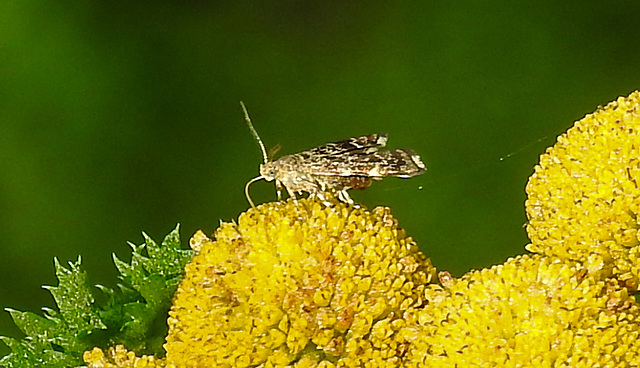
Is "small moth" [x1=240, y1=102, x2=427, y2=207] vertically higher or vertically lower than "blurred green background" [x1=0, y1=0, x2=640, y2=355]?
lower

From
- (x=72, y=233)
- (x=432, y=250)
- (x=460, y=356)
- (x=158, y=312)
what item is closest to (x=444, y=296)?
(x=460, y=356)

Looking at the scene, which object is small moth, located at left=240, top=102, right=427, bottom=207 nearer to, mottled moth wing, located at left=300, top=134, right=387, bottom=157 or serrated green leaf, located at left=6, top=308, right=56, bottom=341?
mottled moth wing, located at left=300, top=134, right=387, bottom=157

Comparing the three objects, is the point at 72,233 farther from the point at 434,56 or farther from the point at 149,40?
the point at 434,56

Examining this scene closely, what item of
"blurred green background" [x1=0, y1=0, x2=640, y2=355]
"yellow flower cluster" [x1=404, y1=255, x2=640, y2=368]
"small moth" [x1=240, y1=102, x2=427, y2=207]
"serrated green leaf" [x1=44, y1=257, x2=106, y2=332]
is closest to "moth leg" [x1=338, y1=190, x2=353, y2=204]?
"small moth" [x1=240, y1=102, x2=427, y2=207]

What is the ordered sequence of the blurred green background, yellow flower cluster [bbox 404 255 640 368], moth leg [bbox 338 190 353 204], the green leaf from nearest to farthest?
1. yellow flower cluster [bbox 404 255 640 368]
2. moth leg [bbox 338 190 353 204]
3. the green leaf
4. the blurred green background

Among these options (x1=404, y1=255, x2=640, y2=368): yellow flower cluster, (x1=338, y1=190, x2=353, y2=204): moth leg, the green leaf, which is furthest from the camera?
the green leaf

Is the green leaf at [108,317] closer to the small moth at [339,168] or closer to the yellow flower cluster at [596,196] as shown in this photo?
the small moth at [339,168]

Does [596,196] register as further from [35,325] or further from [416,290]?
[35,325]
